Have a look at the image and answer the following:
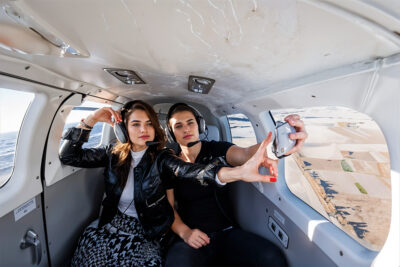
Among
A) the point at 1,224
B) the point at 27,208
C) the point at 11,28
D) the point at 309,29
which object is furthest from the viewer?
the point at 27,208

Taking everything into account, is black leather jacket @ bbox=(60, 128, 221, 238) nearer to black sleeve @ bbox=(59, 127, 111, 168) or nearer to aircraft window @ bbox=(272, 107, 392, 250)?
black sleeve @ bbox=(59, 127, 111, 168)

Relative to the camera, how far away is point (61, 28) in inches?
25.9

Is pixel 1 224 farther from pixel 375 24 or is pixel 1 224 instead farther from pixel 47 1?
pixel 375 24

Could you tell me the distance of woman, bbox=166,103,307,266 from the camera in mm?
1362

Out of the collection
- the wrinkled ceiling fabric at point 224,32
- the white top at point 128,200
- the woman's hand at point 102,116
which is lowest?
the white top at point 128,200

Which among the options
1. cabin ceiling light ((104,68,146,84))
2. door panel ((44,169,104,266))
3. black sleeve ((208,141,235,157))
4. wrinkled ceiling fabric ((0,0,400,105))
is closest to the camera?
wrinkled ceiling fabric ((0,0,400,105))

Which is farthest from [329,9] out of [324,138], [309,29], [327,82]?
[324,138]

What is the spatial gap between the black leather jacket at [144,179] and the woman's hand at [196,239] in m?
0.20

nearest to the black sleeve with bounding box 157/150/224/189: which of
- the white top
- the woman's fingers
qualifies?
the white top

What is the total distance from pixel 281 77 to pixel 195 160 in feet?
3.77

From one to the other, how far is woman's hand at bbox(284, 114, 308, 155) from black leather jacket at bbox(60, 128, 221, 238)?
0.81 meters

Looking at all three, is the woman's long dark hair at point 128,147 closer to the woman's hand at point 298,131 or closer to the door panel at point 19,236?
the door panel at point 19,236

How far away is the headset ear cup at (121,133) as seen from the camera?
1.63 meters

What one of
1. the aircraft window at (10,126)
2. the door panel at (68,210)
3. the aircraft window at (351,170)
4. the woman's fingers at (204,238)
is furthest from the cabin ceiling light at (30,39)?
the aircraft window at (351,170)
